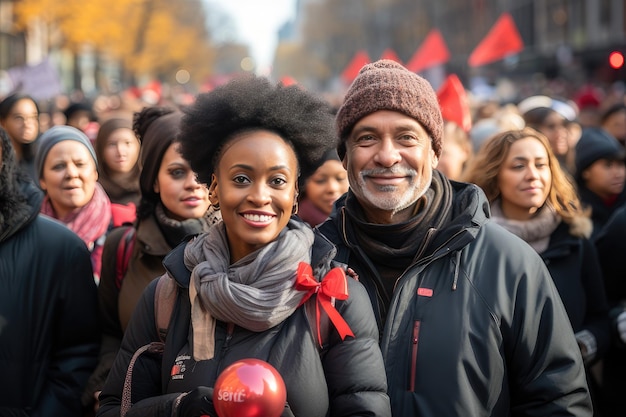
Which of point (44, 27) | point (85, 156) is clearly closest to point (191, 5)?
point (44, 27)

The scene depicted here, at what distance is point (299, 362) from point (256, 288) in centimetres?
27

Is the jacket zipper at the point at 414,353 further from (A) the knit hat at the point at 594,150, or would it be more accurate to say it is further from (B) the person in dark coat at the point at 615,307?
(A) the knit hat at the point at 594,150

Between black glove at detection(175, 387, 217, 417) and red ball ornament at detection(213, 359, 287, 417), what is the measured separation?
144mm

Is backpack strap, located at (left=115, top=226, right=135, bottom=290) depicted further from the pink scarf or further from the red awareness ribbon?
the red awareness ribbon

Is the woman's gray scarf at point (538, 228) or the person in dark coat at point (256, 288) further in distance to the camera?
the woman's gray scarf at point (538, 228)

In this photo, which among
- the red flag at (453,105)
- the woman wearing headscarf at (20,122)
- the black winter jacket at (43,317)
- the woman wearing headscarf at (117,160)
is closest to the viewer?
the black winter jacket at (43,317)

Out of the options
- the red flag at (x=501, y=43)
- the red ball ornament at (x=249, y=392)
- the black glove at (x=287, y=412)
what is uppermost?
the red flag at (x=501, y=43)

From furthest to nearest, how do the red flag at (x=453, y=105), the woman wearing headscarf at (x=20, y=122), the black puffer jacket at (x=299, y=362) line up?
the red flag at (x=453, y=105), the woman wearing headscarf at (x=20, y=122), the black puffer jacket at (x=299, y=362)

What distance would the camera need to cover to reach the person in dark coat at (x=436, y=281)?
3369 mm

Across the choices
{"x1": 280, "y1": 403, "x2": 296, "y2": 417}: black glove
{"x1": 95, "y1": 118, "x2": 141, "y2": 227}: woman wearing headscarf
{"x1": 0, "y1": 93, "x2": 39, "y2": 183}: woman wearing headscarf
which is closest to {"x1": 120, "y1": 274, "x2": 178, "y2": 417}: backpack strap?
{"x1": 280, "y1": 403, "x2": 296, "y2": 417}: black glove

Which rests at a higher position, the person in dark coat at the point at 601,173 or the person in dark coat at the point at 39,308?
the person in dark coat at the point at 601,173

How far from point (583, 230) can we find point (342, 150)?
→ 5.75ft

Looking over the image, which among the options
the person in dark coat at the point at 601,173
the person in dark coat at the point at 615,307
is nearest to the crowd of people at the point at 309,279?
the person in dark coat at the point at 615,307

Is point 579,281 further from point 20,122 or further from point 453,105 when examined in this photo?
point 20,122
